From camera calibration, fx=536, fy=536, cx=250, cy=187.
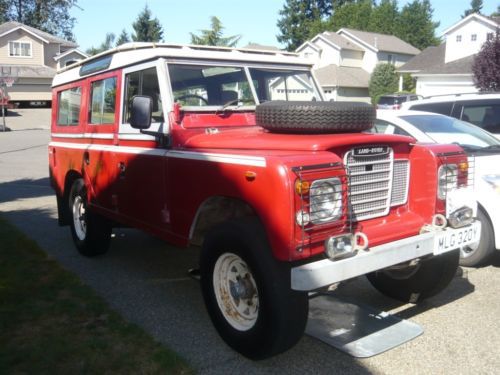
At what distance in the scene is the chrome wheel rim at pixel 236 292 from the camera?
3789mm

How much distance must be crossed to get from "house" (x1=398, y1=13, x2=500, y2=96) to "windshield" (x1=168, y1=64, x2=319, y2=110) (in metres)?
32.3

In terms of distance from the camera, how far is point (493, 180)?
573 centimetres

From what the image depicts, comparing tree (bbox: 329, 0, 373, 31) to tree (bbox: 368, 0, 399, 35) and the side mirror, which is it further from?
the side mirror

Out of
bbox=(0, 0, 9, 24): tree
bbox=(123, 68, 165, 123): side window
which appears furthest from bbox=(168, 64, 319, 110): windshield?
bbox=(0, 0, 9, 24): tree

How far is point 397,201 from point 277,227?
129cm

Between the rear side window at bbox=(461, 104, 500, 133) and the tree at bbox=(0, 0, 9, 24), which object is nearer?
the rear side window at bbox=(461, 104, 500, 133)

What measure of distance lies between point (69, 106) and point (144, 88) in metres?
2.16

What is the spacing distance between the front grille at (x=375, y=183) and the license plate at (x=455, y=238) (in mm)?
421

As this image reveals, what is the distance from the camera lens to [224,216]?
437 cm

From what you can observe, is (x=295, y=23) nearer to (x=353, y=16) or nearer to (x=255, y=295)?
(x=353, y=16)

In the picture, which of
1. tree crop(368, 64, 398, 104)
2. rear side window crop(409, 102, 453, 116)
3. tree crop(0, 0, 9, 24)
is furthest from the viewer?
tree crop(0, 0, 9, 24)

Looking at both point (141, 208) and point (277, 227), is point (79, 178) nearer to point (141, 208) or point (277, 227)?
point (141, 208)

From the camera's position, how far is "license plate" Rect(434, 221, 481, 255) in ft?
12.7

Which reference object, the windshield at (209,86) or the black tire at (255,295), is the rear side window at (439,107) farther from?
the black tire at (255,295)
